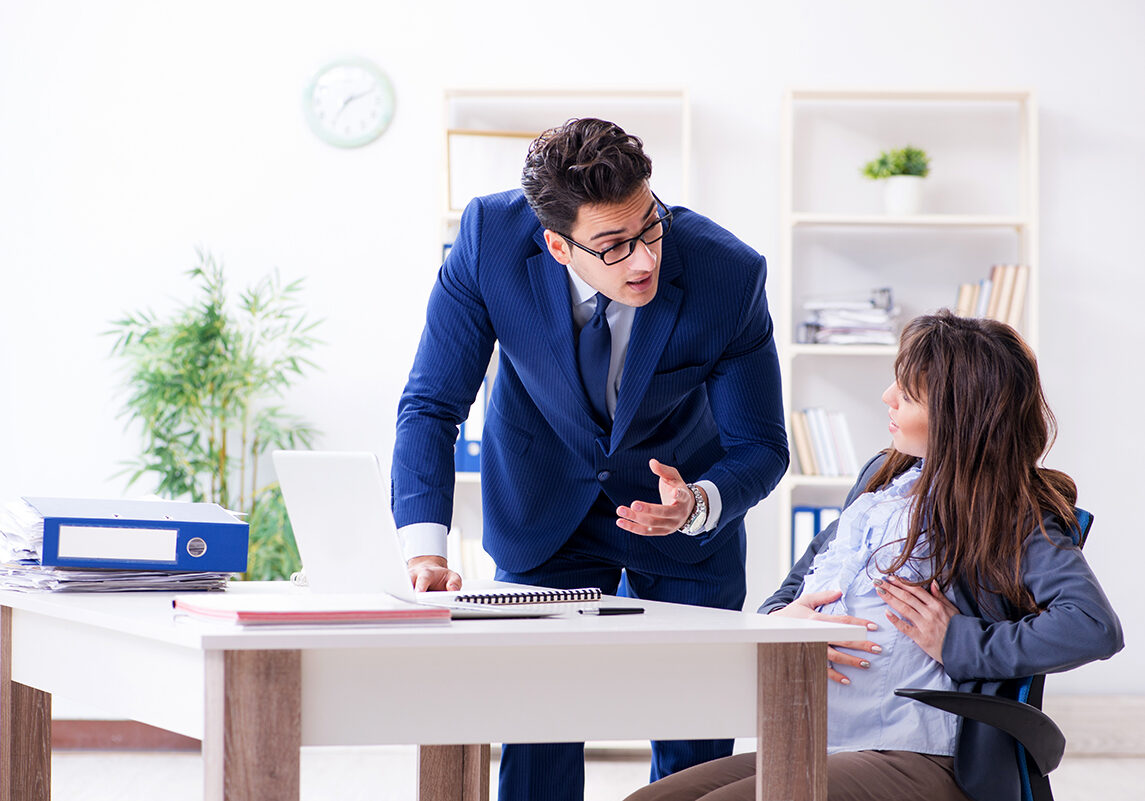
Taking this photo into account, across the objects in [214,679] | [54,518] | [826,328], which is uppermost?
[826,328]

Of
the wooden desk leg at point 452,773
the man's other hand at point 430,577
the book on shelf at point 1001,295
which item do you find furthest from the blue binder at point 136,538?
the book on shelf at point 1001,295

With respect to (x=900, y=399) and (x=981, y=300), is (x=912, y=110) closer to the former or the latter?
(x=981, y=300)

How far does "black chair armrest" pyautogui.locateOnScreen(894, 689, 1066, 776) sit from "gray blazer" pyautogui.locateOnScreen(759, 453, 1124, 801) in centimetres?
3

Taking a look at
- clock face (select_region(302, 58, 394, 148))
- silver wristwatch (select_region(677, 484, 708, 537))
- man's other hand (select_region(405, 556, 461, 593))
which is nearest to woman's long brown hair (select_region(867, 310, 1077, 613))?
silver wristwatch (select_region(677, 484, 708, 537))

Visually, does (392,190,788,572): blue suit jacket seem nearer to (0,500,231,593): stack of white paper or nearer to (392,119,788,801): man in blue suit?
(392,119,788,801): man in blue suit

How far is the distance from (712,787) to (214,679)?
2.35 feet

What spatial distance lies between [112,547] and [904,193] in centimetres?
271

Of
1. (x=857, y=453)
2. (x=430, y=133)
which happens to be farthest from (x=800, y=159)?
(x=430, y=133)

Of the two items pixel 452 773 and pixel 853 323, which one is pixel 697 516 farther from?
pixel 853 323

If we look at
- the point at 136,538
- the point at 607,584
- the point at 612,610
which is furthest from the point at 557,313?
the point at 136,538

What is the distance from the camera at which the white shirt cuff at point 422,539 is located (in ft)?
5.47

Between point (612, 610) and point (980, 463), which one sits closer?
point (612, 610)

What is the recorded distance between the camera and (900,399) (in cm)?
164

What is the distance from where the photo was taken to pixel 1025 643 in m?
1.40
